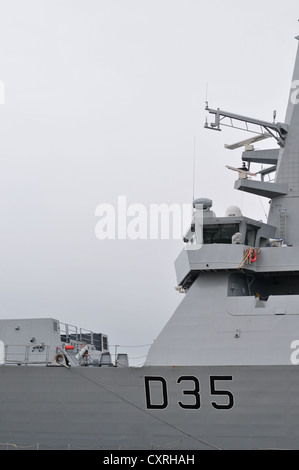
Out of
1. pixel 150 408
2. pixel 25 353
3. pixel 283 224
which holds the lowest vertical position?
pixel 150 408

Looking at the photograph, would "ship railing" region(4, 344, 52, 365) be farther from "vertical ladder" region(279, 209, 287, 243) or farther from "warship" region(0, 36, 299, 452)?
"vertical ladder" region(279, 209, 287, 243)

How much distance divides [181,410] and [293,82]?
11.1 m

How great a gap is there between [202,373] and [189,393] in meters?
0.63

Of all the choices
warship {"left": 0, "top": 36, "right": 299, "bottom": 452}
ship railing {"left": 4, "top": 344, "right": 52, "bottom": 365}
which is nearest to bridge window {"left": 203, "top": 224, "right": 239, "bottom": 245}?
warship {"left": 0, "top": 36, "right": 299, "bottom": 452}

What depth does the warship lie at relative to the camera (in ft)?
60.7

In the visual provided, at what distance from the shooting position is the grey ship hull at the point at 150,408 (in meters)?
18.3

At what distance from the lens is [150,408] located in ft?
62.8

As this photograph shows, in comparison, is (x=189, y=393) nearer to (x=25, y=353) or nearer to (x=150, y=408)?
(x=150, y=408)

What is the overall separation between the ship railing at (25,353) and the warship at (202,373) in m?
0.07

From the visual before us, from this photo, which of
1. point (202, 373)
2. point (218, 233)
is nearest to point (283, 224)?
point (218, 233)

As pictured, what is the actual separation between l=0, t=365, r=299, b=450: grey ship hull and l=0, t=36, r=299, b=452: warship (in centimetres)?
3

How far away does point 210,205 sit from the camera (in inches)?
845
